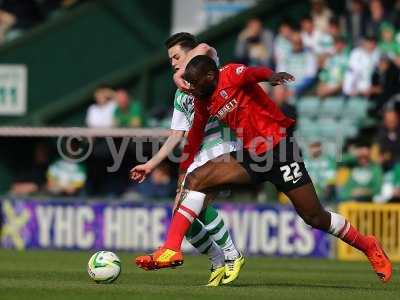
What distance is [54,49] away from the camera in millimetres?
22469

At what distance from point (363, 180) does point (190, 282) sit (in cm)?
702

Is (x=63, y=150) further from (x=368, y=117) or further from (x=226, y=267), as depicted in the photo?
(x=226, y=267)

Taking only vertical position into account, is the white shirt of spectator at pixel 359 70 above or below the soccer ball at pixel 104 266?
above

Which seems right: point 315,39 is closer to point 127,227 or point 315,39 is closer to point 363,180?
point 363,180

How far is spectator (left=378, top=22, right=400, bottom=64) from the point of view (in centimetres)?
1956

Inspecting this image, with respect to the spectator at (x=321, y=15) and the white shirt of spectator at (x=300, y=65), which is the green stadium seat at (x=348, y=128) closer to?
the white shirt of spectator at (x=300, y=65)

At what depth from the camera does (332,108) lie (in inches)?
781

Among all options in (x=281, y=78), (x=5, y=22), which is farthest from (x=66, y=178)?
(x=281, y=78)

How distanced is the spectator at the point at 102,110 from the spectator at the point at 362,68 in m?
3.72

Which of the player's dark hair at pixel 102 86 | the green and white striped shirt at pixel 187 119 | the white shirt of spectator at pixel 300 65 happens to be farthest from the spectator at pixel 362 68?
the green and white striped shirt at pixel 187 119

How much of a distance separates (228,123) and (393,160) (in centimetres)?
799

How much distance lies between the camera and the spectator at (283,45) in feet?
67.6

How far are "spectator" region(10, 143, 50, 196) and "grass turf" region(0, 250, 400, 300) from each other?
394 cm

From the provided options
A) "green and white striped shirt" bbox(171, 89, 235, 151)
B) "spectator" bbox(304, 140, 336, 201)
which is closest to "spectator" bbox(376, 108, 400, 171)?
"spectator" bbox(304, 140, 336, 201)
